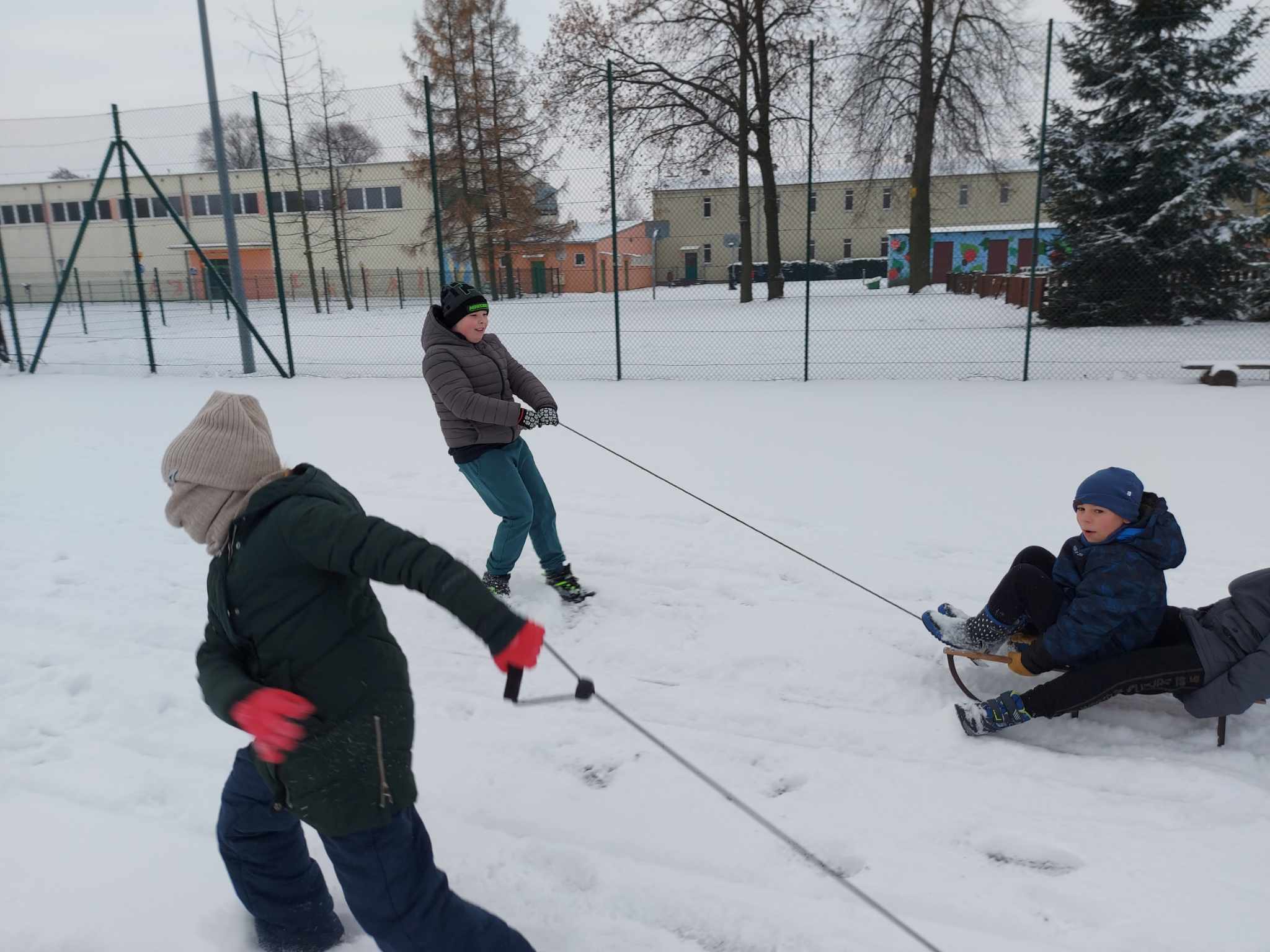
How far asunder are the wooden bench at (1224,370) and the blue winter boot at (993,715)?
27.5 feet

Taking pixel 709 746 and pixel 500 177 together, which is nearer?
pixel 709 746

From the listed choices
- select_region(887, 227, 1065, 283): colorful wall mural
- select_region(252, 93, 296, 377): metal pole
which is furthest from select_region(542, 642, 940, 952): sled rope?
select_region(887, 227, 1065, 283): colorful wall mural

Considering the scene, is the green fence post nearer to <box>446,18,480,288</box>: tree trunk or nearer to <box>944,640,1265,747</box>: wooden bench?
<box>446,18,480,288</box>: tree trunk

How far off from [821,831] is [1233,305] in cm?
1477

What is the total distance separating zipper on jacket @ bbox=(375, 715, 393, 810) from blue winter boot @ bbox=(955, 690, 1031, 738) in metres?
2.14

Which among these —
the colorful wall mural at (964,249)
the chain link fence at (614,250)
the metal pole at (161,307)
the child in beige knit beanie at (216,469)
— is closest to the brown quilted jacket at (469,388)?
the child in beige knit beanie at (216,469)

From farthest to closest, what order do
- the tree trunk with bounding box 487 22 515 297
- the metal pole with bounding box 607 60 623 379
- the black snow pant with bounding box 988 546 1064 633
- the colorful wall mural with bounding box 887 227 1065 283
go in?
the colorful wall mural with bounding box 887 227 1065 283, the tree trunk with bounding box 487 22 515 297, the metal pole with bounding box 607 60 623 379, the black snow pant with bounding box 988 546 1064 633

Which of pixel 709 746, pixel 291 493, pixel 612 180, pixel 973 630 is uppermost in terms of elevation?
pixel 612 180

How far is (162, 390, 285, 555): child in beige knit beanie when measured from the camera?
1.88 m

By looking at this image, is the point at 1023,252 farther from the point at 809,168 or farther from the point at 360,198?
the point at 809,168

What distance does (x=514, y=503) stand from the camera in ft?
13.8

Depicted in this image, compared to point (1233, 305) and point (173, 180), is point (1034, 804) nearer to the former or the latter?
point (1233, 305)

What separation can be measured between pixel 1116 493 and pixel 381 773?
2.52 metres

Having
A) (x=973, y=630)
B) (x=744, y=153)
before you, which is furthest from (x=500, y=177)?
(x=973, y=630)
